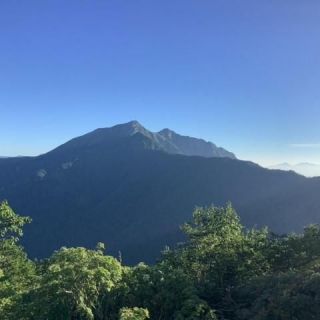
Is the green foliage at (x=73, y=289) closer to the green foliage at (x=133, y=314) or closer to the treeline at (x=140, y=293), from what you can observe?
the treeline at (x=140, y=293)

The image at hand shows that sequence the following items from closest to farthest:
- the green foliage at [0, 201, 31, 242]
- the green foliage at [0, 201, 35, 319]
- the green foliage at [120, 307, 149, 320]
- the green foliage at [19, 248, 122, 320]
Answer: the green foliage at [120, 307, 149, 320] < the green foliage at [19, 248, 122, 320] < the green foliage at [0, 201, 35, 319] < the green foliage at [0, 201, 31, 242]

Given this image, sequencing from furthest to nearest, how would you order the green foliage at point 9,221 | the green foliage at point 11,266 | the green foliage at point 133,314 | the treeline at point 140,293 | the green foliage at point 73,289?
the green foliage at point 9,221 → the green foliage at point 11,266 → the treeline at point 140,293 → the green foliage at point 73,289 → the green foliage at point 133,314

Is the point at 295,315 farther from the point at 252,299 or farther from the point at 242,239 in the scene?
the point at 242,239

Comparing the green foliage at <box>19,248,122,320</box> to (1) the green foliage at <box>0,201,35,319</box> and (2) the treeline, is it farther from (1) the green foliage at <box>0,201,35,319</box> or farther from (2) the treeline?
(1) the green foliage at <box>0,201,35,319</box>

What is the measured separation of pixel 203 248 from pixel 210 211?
5.92 m

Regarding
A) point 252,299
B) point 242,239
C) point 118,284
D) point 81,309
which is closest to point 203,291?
point 252,299

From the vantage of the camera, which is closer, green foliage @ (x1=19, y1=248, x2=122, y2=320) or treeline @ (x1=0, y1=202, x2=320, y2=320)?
green foliage @ (x1=19, y1=248, x2=122, y2=320)

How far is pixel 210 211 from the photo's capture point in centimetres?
4456

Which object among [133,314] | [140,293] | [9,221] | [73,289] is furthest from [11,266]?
[133,314]

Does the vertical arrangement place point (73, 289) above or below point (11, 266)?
above

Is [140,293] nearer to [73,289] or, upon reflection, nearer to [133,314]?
[73,289]

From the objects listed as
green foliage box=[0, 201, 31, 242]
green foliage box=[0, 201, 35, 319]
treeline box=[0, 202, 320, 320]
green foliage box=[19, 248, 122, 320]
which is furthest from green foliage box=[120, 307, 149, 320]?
green foliage box=[0, 201, 31, 242]

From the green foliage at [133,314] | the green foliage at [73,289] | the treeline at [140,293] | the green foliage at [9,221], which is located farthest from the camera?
the green foliage at [9,221]

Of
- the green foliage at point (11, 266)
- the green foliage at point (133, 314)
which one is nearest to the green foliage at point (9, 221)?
the green foliage at point (11, 266)
